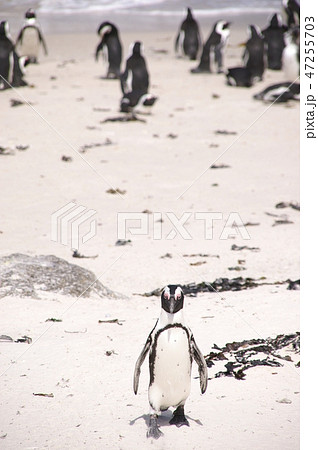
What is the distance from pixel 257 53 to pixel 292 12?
3014mm

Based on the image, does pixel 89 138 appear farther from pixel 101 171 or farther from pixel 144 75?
pixel 144 75

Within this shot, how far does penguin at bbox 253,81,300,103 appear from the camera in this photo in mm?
9766

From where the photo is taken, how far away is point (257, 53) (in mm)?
11484

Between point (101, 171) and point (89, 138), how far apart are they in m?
1.07

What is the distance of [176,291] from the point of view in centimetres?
279

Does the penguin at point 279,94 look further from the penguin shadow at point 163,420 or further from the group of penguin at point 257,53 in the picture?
the penguin shadow at point 163,420

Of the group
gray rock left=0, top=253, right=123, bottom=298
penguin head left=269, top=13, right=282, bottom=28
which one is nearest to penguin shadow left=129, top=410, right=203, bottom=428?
gray rock left=0, top=253, right=123, bottom=298

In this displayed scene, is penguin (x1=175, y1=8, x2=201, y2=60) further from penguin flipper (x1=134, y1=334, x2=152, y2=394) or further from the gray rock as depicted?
penguin flipper (x1=134, y1=334, x2=152, y2=394)

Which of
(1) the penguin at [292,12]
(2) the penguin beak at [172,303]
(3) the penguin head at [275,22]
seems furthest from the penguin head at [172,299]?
(1) the penguin at [292,12]

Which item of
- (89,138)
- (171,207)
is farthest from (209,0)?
(171,207)

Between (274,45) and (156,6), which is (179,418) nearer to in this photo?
(274,45)

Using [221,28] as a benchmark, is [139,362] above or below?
below

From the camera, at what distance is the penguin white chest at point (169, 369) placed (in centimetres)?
285
